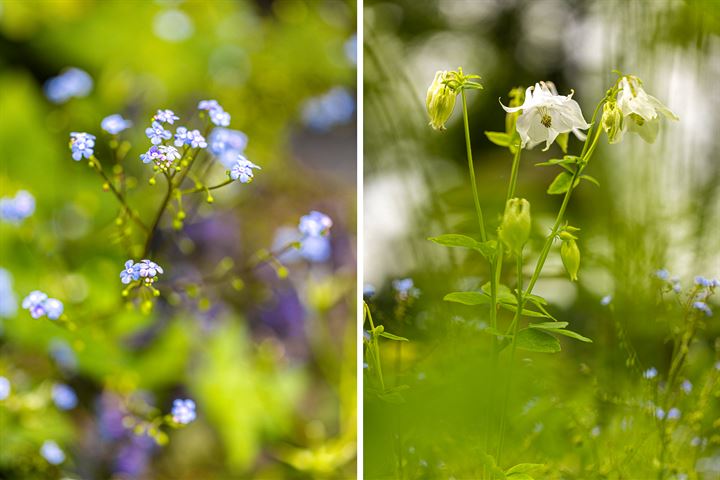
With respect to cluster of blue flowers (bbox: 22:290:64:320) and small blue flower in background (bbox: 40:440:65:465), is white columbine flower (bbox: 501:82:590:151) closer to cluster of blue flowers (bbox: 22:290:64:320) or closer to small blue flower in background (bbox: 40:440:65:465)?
cluster of blue flowers (bbox: 22:290:64:320)

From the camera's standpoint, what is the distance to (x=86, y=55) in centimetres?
130

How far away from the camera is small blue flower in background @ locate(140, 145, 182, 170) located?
116 centimetres

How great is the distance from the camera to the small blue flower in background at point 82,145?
1.17 meters

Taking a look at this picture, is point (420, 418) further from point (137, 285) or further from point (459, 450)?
point (137, 285)

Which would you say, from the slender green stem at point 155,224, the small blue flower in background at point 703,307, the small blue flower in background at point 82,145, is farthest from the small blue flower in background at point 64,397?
the small blue flower in background at point 703,307

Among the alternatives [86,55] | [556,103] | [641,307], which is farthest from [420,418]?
[86,55]

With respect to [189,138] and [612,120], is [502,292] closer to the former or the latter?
[612,120]

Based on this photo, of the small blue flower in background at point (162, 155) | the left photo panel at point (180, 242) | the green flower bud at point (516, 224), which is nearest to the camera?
the green flower bud at point (516, 224)

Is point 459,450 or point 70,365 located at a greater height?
point 70,365

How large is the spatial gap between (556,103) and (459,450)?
584 mm

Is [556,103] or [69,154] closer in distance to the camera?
[556,103]

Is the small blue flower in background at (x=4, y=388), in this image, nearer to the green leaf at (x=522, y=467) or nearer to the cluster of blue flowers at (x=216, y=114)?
the cluster of blue flowers at (x=216, y=114)

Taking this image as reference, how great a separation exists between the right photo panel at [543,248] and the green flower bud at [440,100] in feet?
0.33

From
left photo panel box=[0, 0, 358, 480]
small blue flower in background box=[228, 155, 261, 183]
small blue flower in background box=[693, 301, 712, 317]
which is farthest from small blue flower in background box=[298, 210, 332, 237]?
small blue flower in background box=[693, 301, 712, 317]
